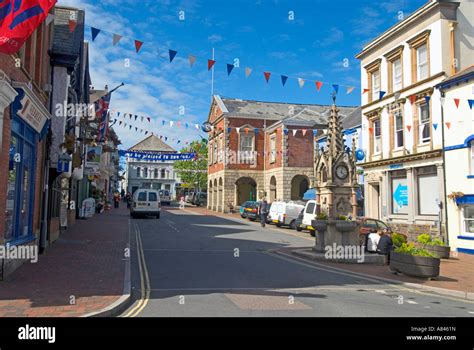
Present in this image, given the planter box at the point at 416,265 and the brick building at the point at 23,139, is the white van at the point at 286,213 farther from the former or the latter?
the brick building at the point at 23,139

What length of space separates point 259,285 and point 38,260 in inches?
248

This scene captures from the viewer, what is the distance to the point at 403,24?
21.6m

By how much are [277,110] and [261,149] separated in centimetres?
538

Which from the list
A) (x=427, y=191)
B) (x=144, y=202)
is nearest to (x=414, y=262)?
(x=427, y=191)

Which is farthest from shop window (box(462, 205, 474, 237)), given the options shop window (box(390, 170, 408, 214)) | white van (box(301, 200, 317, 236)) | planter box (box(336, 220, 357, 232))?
white van (box(301, 200, 317, 236))

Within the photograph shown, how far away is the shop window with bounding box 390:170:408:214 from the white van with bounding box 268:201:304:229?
6319mm

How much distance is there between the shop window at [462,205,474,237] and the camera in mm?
17578

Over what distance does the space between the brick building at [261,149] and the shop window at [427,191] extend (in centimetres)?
1846

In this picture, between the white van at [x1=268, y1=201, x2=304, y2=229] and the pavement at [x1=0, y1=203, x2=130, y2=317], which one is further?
the white van at [x1=268, y1=201, x2=304, y2=229]

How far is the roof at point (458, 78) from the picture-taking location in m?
17.3

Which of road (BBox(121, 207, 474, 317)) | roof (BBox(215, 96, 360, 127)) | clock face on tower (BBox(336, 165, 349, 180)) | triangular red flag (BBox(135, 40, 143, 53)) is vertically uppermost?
roof (BBox(215, 96, 360, 127))

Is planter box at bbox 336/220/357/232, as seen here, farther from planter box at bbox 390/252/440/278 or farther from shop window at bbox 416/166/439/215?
shop window at bbox 416/166/439/215

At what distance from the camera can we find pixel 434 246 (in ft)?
51.0
